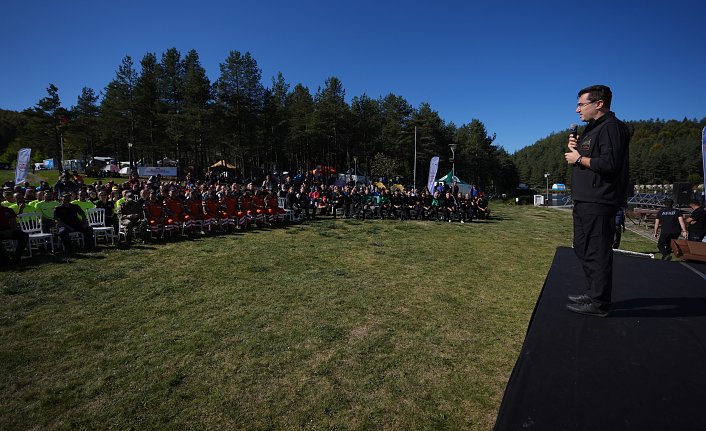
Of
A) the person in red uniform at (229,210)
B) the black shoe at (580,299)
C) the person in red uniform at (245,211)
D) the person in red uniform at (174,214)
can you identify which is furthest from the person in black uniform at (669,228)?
the person in red uniform at (174,214)

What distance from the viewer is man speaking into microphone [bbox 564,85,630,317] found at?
2186 mm

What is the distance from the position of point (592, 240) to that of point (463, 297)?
2873 millimetres

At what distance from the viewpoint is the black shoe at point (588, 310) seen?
89.8 inches

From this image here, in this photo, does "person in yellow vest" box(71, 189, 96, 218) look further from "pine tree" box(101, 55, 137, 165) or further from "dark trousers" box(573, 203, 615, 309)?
"pine tree" box(101, 55, 137, 165)

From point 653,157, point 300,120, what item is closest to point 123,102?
point 300,120

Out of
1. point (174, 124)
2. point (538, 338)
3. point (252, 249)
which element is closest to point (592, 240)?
point (538, 338)

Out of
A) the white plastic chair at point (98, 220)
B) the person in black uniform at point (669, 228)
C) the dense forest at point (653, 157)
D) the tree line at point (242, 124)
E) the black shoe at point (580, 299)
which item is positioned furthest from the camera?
the dense forest at point (653, 157)

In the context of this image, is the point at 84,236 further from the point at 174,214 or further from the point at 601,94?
the point at 601,94

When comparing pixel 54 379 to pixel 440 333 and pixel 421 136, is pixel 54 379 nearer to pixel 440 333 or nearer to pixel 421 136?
pixel 440 333

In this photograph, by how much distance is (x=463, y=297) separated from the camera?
4.97 meters

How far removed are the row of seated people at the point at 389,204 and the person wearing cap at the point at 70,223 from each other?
312 inches

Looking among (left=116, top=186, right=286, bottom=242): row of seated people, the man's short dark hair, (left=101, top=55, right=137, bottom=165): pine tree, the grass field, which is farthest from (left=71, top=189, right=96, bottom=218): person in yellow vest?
(left=101, top=55, right=137, bottom=165): pine tree

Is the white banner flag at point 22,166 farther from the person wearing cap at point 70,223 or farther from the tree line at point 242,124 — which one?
the tree line at point 242,124

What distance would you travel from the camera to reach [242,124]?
32.2 meters
